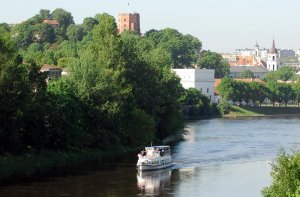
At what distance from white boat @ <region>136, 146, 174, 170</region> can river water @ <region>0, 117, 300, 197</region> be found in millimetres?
699

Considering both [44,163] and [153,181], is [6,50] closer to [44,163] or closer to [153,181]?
[44,163]

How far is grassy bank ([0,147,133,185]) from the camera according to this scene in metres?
53.9

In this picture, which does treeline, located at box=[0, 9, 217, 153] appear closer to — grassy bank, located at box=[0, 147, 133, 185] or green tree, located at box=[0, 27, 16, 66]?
green tree, located at box=[0, 27, 16, 66]

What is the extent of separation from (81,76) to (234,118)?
73402mm

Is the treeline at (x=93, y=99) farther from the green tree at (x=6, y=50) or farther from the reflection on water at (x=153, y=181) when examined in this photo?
the reflection on water at (x=153, y=181)

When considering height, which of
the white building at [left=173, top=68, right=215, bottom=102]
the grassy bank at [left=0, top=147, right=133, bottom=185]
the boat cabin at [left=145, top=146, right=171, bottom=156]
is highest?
the white building at [left=173, top=68, right=215, bottom=102]

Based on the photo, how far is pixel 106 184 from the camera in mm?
51531

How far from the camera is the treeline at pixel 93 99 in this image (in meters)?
56.3

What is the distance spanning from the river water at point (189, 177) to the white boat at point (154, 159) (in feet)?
2.29

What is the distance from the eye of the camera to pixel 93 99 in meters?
Result: 67.9

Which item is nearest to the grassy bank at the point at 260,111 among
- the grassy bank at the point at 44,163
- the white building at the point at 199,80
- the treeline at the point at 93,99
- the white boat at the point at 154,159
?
the white building at the point at 199,80

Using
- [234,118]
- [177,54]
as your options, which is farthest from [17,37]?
[234,118]

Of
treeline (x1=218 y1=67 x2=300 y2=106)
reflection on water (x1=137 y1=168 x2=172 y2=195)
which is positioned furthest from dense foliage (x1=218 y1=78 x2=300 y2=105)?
reflection on water (x1=137 y1=168 x2=172 y2=195)

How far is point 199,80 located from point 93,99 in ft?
312
